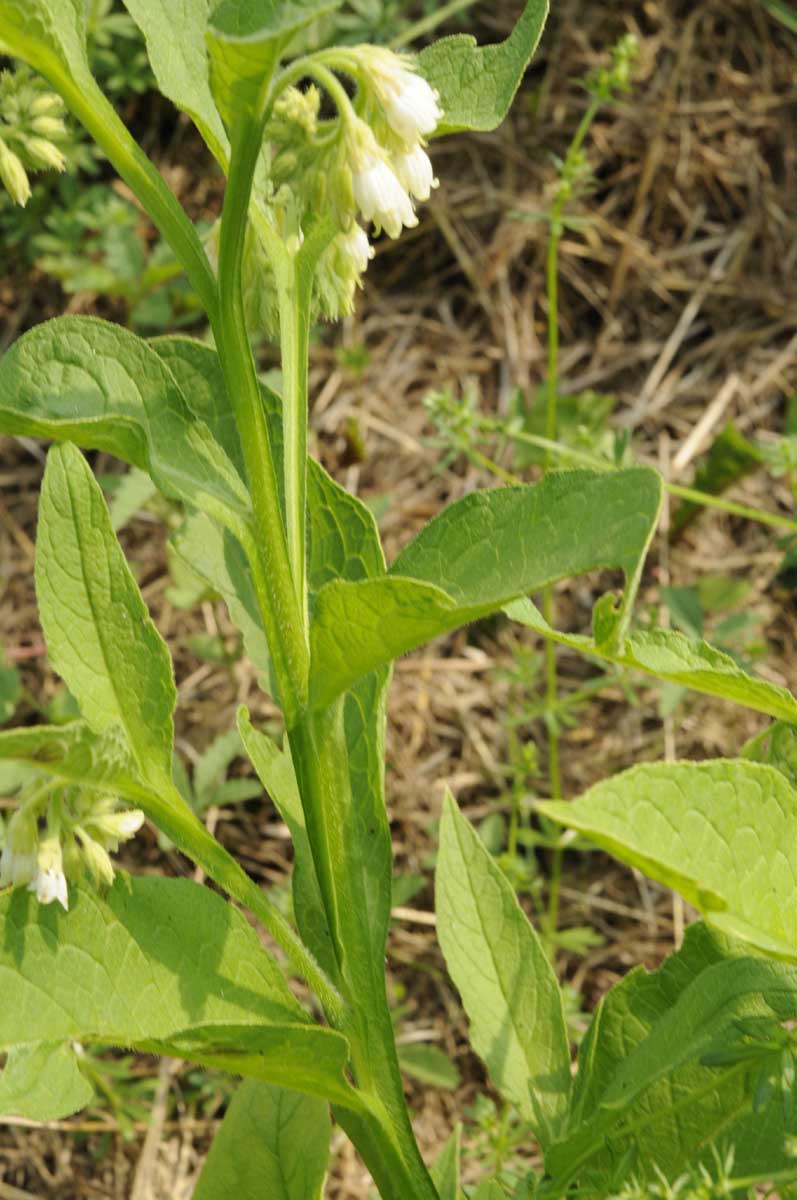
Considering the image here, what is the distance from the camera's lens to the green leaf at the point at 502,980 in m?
2.08

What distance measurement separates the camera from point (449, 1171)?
2.27m

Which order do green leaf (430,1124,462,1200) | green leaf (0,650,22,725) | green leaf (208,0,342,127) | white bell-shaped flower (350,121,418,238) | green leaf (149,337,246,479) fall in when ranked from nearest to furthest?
green leaf (208,0,342,127) < white bell-shaped flower (350,121,418,238) < green leaf (149,337,246,479) < green leaf (430,1124,462,1200) < green leaf (0,650,22,725)

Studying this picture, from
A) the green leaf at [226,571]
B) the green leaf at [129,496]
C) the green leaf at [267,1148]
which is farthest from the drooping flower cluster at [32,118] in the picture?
the green leaf at [267,1148]

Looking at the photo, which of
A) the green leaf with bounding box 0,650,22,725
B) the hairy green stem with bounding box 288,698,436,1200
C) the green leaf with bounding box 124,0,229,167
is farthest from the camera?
the green leaf with bounding box 0,650,22,725

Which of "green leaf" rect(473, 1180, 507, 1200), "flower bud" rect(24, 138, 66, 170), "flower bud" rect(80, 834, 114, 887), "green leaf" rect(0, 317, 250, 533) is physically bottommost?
"green leaf" rect(473, 1180, 507, 1200)

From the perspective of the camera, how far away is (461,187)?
4.19m

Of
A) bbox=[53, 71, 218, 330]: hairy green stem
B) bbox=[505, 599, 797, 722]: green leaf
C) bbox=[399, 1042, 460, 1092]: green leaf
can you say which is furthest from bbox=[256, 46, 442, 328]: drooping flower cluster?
bbox=[399, 1042, 460, 1092]: green leaf

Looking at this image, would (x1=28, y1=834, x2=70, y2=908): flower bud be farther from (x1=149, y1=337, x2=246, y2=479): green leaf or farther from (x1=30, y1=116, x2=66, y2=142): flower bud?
(x1=30, y1=116, x2=66, y2=142): flower bud

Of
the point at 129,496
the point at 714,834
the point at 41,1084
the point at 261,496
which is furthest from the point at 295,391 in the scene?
the point at 129,496

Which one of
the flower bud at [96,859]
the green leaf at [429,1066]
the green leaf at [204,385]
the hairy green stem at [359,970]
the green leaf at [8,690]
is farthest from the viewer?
the green leaf at [8,690]

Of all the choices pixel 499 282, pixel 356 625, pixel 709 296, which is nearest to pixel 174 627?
pixel 499 282

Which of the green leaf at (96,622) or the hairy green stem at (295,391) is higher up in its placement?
the hairy green stem at (295,391)

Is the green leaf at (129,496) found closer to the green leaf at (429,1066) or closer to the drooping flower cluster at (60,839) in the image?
the green leaf at (429,1066)

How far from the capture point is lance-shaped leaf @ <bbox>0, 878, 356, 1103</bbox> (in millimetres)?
1601
